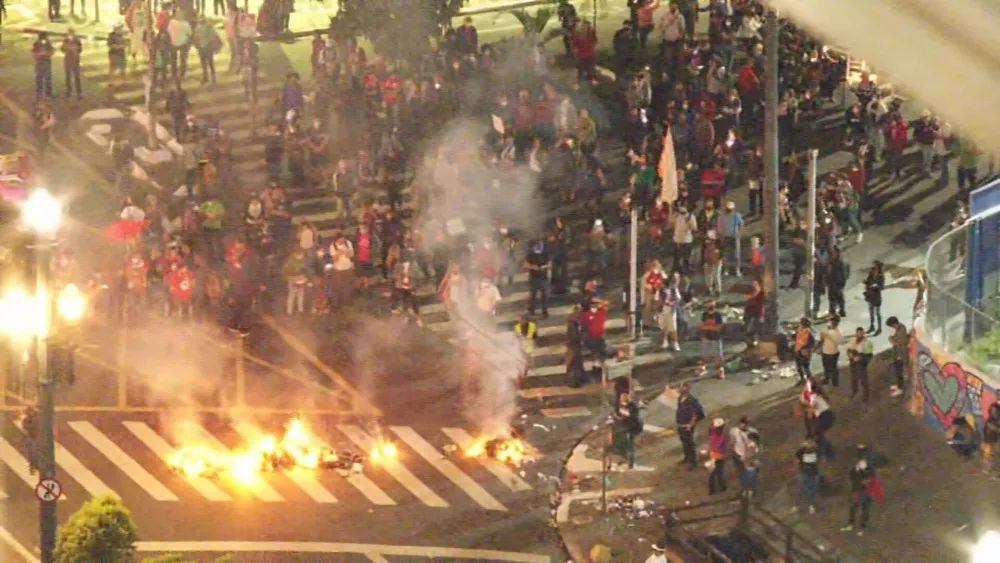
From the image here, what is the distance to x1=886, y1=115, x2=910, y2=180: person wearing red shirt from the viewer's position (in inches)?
1289

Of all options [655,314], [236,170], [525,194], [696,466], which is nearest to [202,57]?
[236,170]

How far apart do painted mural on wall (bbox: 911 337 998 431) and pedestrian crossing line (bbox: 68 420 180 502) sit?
10918mm

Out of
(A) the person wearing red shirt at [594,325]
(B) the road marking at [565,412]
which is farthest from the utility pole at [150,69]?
(B) the road marking at [565,412]

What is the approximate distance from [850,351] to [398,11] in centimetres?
1474

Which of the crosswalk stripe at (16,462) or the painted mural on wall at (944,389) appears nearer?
the painted mural on wall at (944,389)

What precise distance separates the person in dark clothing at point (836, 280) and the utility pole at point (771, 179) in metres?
1.52

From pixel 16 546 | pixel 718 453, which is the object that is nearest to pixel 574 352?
pixel 718 453

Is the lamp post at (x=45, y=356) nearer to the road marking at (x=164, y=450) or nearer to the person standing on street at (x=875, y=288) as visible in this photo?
the road marking at (x=164, y=450)

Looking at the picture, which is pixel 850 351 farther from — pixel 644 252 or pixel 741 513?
pixel 644 252

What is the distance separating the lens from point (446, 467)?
2352 cm

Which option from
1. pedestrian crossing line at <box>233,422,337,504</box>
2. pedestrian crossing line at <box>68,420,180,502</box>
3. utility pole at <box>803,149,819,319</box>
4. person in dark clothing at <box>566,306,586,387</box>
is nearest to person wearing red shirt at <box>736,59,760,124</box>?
utility pole at <box>803,149,819,319</box>

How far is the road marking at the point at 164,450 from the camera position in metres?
22.8

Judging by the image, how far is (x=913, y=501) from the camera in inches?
827

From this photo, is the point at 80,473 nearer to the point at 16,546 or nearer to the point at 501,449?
the point at 16,546
